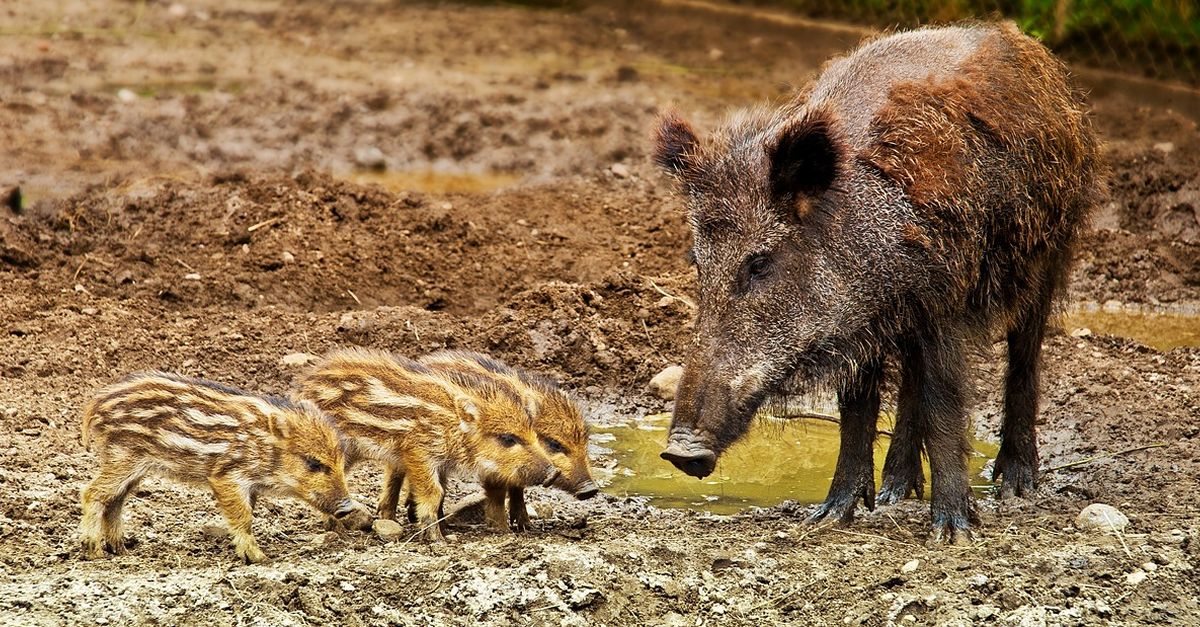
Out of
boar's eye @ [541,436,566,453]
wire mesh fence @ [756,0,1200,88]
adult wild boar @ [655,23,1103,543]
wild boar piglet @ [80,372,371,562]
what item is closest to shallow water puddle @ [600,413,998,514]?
adult wild boar @ [655,23,1103,543]

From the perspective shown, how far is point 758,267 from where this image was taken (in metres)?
5.53

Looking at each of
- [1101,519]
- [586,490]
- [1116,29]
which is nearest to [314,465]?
[586,490]

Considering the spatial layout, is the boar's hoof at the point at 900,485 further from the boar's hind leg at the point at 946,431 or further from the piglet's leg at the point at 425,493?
the piglet's leg at the point at 425,493

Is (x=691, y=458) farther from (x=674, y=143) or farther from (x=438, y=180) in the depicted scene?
(x=438, y=180)

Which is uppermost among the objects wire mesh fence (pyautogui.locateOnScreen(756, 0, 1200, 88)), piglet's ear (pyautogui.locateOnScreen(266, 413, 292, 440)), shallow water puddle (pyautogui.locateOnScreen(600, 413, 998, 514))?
wire mesh fence (pyautogui.locateOnScreen(756, 0, 1200, 88))

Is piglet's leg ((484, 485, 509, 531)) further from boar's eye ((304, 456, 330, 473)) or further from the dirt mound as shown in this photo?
the dirt mound

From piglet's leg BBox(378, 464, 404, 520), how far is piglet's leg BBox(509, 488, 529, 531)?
441mm

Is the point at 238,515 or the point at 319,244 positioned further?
the point at 319,244

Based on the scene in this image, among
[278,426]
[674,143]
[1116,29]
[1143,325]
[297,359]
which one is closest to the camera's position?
[278,426]

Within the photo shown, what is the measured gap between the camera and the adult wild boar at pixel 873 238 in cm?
547

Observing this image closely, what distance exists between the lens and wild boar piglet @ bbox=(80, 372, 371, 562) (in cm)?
524

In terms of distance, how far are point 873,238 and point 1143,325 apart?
3808 millimetres

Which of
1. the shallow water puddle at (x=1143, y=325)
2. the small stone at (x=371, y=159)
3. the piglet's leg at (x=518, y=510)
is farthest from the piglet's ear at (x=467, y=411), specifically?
the small stone at (x=371, y=159)

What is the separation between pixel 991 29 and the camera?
247 inches
